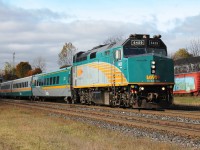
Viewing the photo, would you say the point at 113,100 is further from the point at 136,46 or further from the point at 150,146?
the point at 150,146

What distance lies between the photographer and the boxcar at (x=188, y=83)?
39031 millimetres

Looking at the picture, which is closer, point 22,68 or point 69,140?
point 69,140

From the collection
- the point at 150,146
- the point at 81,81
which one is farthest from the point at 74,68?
the point at 150,146

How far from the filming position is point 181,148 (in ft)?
26.3

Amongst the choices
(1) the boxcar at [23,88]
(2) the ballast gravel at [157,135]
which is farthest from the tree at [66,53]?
(2) the ballast gravel at [157,135]

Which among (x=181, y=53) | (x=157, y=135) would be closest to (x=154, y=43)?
(x=157, y=135)

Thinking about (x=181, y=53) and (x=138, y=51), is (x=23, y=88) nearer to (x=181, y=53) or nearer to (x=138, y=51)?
(x=138, y=51)

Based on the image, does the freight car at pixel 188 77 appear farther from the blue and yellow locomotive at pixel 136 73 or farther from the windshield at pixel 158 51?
the windshield at pixel 158 51

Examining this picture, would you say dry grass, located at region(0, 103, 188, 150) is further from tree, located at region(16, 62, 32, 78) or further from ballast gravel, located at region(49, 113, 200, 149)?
tree, located at region(16, 62, 32, 78)

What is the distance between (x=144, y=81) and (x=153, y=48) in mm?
2280

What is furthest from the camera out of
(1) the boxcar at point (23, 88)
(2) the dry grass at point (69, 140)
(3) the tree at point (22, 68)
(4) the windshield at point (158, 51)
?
(3) the tree at point (22, 68)

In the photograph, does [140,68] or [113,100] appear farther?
[113,100]

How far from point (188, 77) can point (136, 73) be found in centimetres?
2450

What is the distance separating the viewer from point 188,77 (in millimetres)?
40844
